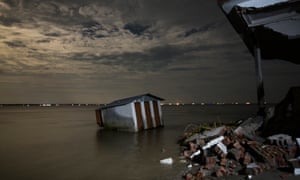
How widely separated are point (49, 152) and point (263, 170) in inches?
374

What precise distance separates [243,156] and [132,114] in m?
12.6

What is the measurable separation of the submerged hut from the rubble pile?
35.1 ft

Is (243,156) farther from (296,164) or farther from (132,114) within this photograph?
(132,114)

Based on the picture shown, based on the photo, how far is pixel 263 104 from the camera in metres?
10.2

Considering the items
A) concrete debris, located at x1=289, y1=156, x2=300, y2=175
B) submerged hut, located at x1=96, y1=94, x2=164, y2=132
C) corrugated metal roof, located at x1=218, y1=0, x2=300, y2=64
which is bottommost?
concrete debris, located at x1=289, y1=156, x2=300, y2=175

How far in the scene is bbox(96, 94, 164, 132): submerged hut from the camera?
62.2ft

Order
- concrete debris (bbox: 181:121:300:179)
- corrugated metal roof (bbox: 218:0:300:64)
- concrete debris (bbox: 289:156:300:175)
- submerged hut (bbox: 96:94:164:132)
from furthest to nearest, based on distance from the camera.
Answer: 1. submerged hut (bbox: 96:94:164:132)
2. corrugated metal roof (bbox: 218:0:300:64)
3. concrete debris (bbox: 181:121:300:179)
4. concrete debris (bbox: 289:156:300:175)

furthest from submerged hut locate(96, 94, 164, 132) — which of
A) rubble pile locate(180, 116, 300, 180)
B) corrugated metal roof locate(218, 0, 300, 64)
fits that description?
rubble pile locate(180, 116, 300, 180)

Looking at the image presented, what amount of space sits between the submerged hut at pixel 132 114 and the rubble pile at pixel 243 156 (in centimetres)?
1069

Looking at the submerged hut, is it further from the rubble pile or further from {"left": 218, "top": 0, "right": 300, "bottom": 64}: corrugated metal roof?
the rubble pile

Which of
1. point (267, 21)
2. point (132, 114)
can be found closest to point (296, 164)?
point (267, 21)

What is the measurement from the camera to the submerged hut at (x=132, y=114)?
1897cm

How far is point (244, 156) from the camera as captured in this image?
6.80m

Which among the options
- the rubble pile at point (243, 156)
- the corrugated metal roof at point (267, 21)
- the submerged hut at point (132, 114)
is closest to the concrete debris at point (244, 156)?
the rubble pile at point (243, 156)
